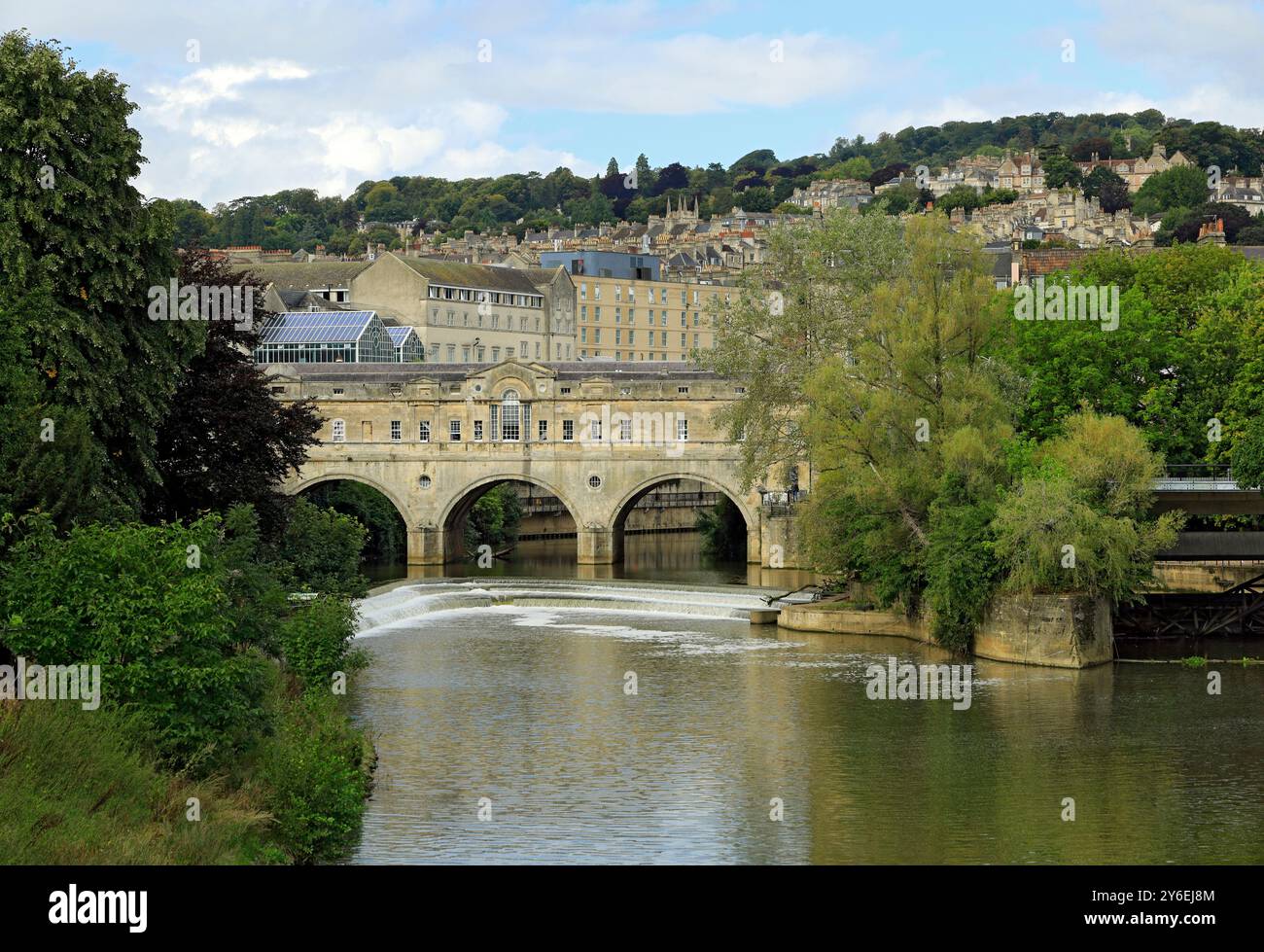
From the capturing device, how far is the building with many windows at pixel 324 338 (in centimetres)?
8606

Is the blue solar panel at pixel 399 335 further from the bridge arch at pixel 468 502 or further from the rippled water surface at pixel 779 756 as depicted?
the rippled water surface at pixel 779 756

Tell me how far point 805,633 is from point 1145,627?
26.8 ft

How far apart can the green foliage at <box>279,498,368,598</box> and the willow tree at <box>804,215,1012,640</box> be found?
1175 centimetres

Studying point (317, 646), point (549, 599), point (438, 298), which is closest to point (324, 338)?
point (438, 298)

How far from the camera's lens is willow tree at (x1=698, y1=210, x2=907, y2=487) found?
Answer: 5369 centimetres

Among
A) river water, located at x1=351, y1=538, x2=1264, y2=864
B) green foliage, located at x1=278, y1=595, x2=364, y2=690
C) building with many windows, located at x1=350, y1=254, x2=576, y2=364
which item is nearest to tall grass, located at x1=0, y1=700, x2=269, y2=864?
river water, located at x1=351, y1=538, x2=1264, y2=864

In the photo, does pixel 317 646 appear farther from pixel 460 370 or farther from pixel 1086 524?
pixel 460 370

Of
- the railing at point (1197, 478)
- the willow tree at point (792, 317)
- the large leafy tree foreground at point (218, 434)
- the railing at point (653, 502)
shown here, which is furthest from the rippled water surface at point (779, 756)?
the railing at point (653, 502)

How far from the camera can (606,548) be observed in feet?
218

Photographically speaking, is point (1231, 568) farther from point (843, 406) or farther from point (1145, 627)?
point (843, 406)

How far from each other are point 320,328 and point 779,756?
6035 centimetres

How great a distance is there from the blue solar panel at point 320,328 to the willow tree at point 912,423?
42734 millimetres

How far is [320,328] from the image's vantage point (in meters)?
87.4

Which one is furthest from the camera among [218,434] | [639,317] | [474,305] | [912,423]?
[639,317]
